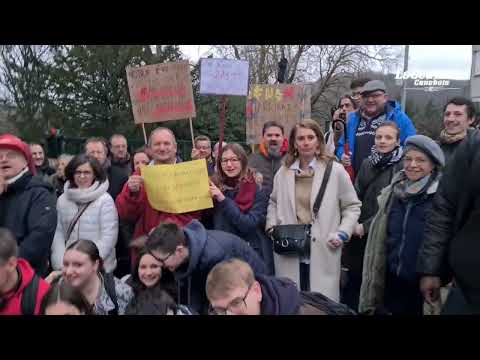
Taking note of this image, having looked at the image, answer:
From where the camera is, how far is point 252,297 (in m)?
2.12

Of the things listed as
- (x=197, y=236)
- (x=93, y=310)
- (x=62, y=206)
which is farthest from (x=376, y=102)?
(x=93, y=310)

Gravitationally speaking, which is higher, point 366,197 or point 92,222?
point 366,197

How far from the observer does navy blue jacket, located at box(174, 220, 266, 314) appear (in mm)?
2656

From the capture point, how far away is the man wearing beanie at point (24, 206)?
9.73 feet

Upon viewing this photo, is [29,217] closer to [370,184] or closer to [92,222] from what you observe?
[92,222]

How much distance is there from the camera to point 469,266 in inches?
82.6

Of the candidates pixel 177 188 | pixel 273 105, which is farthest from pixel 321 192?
pixel 273 105

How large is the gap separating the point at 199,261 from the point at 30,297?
872 mm

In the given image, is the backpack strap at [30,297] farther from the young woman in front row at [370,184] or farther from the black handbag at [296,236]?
the young woman in front row at [370,184]

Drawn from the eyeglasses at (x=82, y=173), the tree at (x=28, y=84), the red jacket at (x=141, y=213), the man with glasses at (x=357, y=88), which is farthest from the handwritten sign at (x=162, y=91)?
the tree at (x=28, y=84)

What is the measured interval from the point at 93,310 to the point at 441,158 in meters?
2.05

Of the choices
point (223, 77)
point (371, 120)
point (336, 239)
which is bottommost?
point (336, 239)

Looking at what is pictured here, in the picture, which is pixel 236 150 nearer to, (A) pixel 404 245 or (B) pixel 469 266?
(A) pixel 404 245
